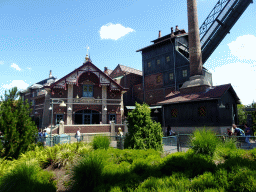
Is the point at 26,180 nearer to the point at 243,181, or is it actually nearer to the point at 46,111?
the point at 243,181

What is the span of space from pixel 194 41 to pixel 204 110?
9.64 meters

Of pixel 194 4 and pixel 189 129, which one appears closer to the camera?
pixel 189 129

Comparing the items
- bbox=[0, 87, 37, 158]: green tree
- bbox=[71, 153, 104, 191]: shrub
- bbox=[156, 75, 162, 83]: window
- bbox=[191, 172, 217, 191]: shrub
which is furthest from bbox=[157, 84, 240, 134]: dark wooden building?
bbox=[0, 87, 37, 158]: green tree

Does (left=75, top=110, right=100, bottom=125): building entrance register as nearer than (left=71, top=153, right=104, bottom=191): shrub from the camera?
No

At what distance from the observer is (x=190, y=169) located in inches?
221

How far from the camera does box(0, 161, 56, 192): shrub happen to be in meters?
4.88

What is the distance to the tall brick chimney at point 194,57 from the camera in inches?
848

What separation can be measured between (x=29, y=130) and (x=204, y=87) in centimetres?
1872

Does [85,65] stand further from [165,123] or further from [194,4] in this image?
[194,4]

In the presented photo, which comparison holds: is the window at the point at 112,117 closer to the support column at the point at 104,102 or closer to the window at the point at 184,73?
the support column at the point at 104,102

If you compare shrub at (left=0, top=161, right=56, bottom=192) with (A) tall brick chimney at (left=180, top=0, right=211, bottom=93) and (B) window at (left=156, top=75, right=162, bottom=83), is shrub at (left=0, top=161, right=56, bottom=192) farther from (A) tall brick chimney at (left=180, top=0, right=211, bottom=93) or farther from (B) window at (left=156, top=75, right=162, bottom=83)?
(B) window at (left=156, top=75, right=162, bottom=83)

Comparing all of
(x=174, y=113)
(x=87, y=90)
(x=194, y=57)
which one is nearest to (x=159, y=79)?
(x=194, y=57)

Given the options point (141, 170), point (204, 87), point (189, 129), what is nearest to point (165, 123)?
point (189, 129)

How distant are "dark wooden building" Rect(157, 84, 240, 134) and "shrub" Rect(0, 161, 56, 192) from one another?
16.4 meters
